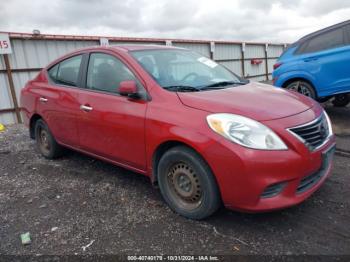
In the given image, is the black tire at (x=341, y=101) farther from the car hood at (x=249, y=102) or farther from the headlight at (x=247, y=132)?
Answer: the headlight at (x=247, y=132)

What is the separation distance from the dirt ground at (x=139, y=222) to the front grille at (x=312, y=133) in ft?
2.37

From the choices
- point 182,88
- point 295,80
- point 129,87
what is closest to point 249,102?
point 182,88

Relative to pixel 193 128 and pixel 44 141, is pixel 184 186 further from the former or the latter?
pixel 44 141

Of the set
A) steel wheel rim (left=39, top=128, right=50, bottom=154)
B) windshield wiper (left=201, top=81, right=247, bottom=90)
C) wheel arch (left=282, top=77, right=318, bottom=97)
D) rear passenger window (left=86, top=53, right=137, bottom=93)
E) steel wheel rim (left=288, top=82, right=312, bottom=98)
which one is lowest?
steel wheel rim (left=39, top=128, right=50, bottom=154)

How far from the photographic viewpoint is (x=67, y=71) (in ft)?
14.3

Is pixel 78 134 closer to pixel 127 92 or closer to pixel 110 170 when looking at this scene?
pixel 110 170

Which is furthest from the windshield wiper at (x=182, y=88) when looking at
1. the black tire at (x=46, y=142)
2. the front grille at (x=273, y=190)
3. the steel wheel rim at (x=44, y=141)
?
the steel wheel rim at (x=44, y=141)

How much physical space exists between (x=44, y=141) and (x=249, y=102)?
351 cm

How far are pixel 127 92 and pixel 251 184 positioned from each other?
4.91 feet

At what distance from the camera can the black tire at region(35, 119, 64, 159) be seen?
4771 millimetres

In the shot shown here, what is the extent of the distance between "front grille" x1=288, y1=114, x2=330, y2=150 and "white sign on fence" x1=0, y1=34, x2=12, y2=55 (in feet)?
31.1

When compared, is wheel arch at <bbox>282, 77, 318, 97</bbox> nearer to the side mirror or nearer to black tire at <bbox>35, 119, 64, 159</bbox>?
the side mirror

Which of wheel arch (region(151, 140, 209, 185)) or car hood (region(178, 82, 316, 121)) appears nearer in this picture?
car hood (region(178, 82, 316, 121))

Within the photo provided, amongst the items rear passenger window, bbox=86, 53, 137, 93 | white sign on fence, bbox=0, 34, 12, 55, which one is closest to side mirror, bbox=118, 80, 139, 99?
rear passenger window, bbox=86, 53, 137, 93
